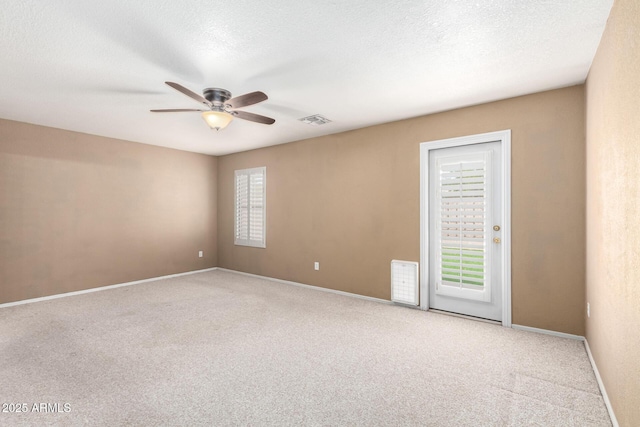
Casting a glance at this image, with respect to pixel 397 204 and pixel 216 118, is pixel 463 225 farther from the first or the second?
pixel 216 118

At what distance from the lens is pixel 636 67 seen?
1479 millimetres

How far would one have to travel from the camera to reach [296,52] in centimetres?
245

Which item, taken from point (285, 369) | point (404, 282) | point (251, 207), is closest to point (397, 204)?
point (404, 282)

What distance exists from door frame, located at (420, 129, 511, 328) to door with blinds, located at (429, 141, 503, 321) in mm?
61

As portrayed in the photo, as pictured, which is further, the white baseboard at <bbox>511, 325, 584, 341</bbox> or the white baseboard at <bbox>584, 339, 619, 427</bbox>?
the white baseboard at <bbox>511, 325, 584, 341</bbox>

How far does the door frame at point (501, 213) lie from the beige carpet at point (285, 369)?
0.31 m

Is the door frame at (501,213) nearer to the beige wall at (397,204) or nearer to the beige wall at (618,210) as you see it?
the beige wall at (397,204)

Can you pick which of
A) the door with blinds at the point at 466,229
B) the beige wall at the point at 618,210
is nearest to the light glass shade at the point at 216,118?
the door with blinds at the point at 466,229

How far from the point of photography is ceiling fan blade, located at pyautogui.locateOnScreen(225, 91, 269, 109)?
8.53ft

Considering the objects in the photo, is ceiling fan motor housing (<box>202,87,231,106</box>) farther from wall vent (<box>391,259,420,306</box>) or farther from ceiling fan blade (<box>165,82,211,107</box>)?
wall vent (<box>391,259,420,306</box>)

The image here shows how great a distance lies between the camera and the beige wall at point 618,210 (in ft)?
4.90

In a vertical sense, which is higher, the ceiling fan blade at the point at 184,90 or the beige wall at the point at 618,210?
the ceiling fan blade at the point at 184,90

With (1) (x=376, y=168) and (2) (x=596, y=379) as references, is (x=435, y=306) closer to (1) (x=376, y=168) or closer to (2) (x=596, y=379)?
(2) (x=596, y=379)

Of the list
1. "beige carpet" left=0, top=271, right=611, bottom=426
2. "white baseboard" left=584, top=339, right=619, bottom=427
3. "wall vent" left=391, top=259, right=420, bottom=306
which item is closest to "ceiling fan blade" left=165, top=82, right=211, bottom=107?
"beige carpet" left=0, top=271, right=611, bottom=426
